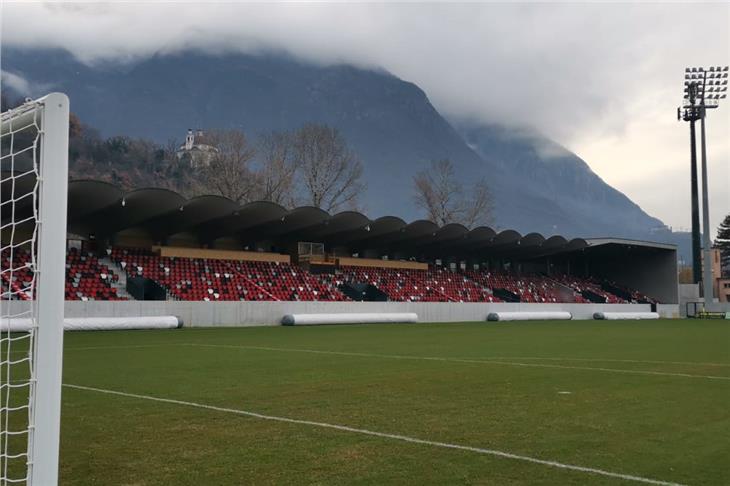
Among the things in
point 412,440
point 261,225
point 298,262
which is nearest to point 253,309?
point 261,225

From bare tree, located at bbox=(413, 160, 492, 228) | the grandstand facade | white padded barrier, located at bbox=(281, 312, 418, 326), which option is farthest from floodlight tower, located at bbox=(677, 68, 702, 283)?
white padded barrier, located at bbox=(281, 312, 418, 326)

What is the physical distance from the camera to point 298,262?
165 feet

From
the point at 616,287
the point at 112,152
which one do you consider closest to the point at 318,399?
the point at 616,287

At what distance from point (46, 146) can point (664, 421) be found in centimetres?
765

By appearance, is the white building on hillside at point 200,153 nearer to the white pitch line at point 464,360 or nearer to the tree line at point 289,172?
the tree line at point 289,172

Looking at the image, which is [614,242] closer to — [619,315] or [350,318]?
[619,315]

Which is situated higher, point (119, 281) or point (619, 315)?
point (119, 281)

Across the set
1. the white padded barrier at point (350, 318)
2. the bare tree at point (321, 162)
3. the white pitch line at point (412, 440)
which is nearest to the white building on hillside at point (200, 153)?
the bare tree at point (321, 162)

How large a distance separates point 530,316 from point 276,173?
26.4 m

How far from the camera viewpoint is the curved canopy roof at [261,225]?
3556 centimetres

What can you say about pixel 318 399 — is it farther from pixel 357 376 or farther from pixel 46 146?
pixel 46 146

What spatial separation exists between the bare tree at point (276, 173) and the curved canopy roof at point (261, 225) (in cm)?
1148

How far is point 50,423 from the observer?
4273 millimetres

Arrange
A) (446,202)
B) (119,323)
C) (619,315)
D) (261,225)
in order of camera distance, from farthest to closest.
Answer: (446,202)
(619,315)
(261,225)
(119,323)
